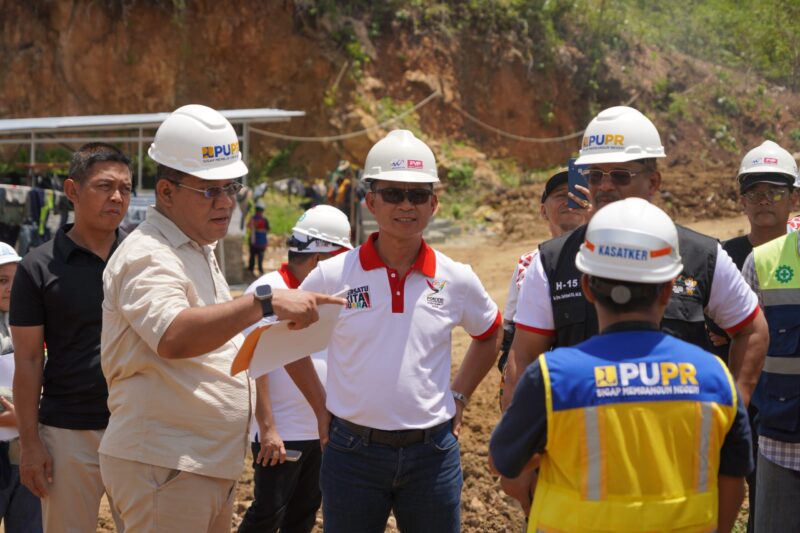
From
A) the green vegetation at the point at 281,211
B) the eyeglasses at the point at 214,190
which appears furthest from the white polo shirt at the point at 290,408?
the green vegetation at the point at 281,211

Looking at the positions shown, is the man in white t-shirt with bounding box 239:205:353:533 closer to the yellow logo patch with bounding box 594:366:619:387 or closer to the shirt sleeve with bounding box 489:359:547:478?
the shirt sleeve with bounding box 489:359:547:478

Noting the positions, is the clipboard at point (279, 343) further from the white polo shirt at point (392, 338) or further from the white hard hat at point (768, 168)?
the white hard hat at point (768, 168)

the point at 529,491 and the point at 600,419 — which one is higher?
the point at 600,419

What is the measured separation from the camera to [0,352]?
487cm

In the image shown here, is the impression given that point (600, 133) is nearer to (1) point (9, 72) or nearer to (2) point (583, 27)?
(1) point (9, 72)

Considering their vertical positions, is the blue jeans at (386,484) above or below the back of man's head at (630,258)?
below

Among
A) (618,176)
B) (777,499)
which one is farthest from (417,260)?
(777,499)

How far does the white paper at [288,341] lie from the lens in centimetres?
342

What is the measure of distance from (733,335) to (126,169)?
2.84 meters

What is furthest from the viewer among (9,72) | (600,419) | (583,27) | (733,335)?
(583,27)

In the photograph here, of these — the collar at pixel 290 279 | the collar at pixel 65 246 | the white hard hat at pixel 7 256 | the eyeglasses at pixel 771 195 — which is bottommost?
the collar at pixel 290 279

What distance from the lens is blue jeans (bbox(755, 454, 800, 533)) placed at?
4.17 meters

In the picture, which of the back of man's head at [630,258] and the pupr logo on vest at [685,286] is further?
the pupr logo on vest at [685,286]

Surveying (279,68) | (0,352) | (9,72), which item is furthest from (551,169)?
(0,352)
